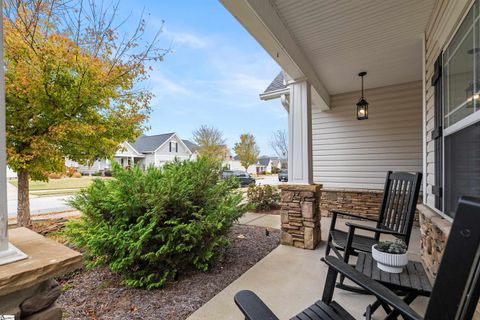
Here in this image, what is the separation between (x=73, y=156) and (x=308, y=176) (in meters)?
3.87

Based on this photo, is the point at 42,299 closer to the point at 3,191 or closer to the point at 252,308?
the point at 3,191

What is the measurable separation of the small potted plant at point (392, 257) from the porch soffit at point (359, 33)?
7.56 feet

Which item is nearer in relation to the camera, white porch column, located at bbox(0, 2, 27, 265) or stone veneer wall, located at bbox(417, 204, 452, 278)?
white porch column, located at bbox(0, 2, 27, 265)

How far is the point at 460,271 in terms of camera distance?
67 cm

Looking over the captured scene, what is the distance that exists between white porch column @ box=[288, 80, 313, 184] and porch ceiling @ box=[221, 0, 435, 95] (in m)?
0.32

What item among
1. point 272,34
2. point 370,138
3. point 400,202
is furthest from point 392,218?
point 370,138

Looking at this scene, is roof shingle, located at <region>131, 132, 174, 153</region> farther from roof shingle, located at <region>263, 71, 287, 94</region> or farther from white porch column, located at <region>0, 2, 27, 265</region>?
white porch column, located at <region>0, 2, 27, 265</region>

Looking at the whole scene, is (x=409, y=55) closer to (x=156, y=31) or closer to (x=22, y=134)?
(x=156, y=31)

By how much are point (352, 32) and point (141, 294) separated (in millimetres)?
3611

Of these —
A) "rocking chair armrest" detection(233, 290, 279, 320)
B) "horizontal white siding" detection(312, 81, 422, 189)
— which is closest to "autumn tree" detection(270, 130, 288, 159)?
"horizontal white siding" detection(312, 81, 422, 189)

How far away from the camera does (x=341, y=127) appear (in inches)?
202

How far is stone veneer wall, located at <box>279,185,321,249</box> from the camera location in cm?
310

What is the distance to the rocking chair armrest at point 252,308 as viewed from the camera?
2.94ft

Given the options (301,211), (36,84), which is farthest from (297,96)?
(36,84)
